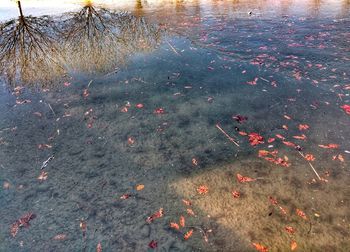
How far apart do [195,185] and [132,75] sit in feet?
15.6

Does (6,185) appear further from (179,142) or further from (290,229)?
(290,229)

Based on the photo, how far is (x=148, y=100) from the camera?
24.1ft

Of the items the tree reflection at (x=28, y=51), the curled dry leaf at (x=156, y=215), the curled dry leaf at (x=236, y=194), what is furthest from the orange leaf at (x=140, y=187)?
the tree reflection at (x=28, y=51)

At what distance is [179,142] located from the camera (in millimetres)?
5836

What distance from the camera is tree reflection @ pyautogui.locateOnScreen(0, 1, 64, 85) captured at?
29.6ft

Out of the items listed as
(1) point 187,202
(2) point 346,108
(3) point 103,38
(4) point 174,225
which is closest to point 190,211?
(1) point 187,202

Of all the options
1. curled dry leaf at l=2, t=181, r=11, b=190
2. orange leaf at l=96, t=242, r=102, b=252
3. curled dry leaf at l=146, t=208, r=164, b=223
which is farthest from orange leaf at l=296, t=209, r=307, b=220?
curled dry leaf at l=2, t=181, r=11, b=190

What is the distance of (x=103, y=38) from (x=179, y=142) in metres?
7.15

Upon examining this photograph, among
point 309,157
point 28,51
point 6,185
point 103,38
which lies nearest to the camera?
point 6,185

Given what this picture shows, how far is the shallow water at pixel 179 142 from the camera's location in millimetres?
4145

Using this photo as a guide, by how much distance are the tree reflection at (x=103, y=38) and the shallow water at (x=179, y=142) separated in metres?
0.10

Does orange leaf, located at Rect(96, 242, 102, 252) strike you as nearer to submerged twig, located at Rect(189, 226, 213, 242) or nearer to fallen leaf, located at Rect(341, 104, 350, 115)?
submerged twig, located at Rect(189, 226, 213, 242)

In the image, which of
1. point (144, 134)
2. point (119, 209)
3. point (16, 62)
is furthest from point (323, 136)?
A: point (16, 62)

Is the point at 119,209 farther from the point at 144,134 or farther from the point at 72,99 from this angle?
the point at 72,99
